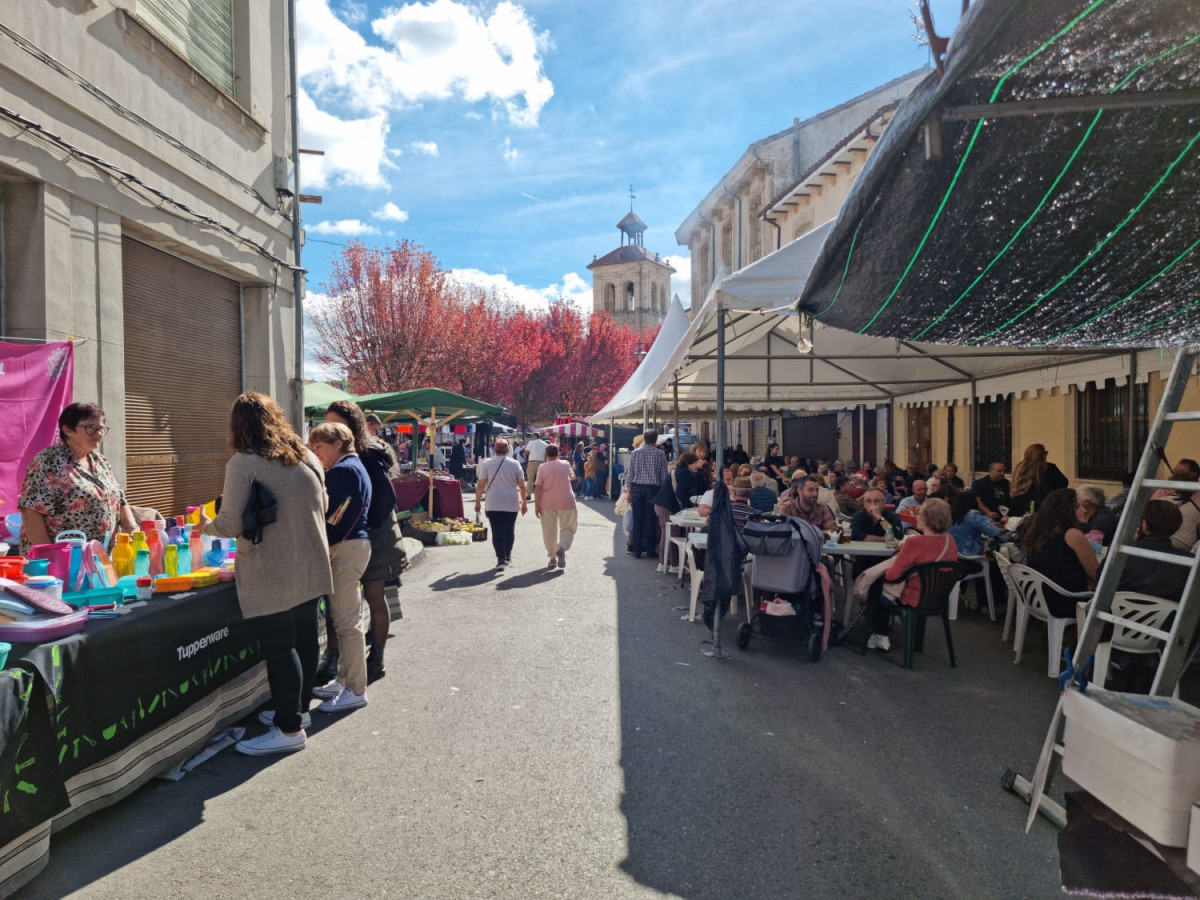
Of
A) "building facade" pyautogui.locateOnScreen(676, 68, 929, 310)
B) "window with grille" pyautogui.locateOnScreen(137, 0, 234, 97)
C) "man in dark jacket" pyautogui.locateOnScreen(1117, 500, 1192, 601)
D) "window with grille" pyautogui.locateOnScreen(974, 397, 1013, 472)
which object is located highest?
"building facade" pyautogui.locateOnScreen(676, 68, 929, 310)

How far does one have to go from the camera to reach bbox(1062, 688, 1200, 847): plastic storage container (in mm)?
2240

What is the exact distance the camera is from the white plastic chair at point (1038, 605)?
5172mm

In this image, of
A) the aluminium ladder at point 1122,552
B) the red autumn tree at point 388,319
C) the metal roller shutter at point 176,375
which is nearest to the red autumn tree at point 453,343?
the red autumn tree at point 388,319

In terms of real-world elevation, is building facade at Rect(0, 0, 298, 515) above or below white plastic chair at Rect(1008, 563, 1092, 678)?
above

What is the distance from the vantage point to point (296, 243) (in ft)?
32.1

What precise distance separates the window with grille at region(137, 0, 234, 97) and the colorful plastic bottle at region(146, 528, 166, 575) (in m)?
5.12

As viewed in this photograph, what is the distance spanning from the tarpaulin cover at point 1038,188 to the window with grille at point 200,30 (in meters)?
7.07

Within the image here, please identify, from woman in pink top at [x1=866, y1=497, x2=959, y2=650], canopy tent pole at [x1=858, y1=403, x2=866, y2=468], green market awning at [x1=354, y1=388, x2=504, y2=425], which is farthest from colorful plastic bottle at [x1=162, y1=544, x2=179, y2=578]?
canopy tent pole at [x1=858, y1=403, x2=866, y2=468]

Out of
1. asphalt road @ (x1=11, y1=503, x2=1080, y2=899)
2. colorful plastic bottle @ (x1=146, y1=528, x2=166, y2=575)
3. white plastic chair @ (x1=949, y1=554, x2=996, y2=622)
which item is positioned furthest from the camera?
white plastic chair @ (x1=949, y1=554, x2=996, y2=622)

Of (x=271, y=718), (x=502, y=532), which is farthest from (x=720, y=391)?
(x=271, y=718)

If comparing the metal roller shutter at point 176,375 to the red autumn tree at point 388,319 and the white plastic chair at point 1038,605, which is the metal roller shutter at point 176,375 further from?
the red autumn tree at point 388,319

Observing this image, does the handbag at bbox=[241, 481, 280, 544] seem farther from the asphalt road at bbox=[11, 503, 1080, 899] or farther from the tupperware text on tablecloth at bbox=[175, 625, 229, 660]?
the asphalt road at bbox=[11, 503, 1080, 899]

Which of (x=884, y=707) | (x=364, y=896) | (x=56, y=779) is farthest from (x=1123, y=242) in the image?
(x=56, y=779)

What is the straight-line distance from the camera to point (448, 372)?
1228 inches
